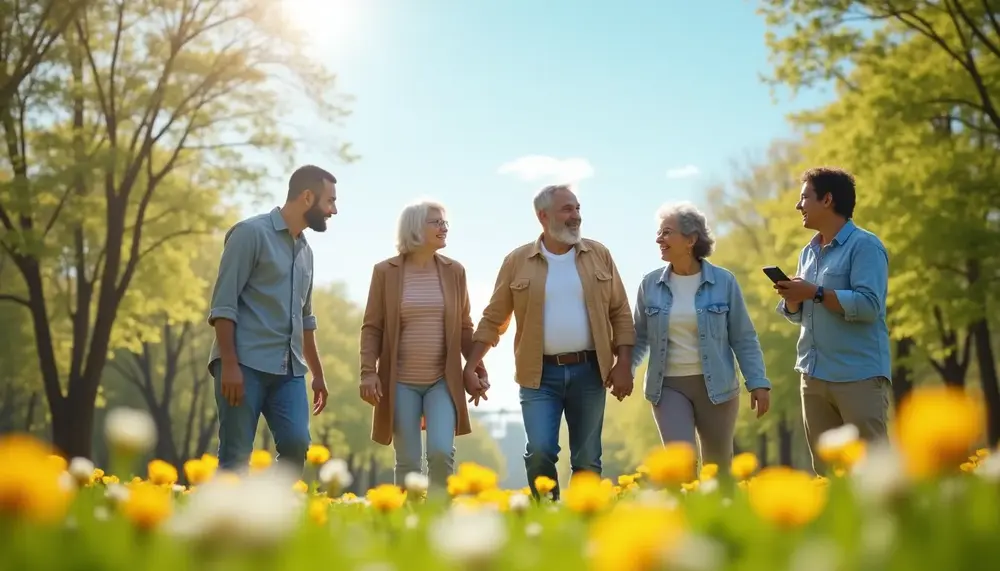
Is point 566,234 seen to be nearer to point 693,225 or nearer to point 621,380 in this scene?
point 693,225

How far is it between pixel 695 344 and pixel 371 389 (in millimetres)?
2359

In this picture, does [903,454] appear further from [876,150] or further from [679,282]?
[876,150]

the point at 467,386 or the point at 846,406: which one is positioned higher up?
the point at 467,386

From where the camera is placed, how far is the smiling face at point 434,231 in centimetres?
648

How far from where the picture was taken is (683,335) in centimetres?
611

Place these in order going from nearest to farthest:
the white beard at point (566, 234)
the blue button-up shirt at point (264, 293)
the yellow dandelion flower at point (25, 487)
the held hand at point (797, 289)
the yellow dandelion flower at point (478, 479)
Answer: the yellow dandelion flower at point (25, 487) → the yellow dandelion flower at point (478, 479) → the held hand at point (797, 289) → the blue button-up shirt at point (264, 293) → the white beard at point (566, 234)

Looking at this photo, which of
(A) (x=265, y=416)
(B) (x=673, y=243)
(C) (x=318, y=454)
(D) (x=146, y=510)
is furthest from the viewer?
(B) (x=673, y=243)

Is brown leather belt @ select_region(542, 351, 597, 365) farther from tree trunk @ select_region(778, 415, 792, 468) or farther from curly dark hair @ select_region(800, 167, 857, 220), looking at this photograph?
tree trunk @ select_region(778, 415, 792, 468)

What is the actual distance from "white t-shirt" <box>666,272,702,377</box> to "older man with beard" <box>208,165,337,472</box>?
8.24 ft

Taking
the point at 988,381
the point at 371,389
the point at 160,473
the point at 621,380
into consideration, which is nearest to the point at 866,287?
the point at 621,380

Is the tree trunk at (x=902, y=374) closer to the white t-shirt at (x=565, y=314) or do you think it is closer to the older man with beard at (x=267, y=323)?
the white t-shirt at (x=565, y=314)

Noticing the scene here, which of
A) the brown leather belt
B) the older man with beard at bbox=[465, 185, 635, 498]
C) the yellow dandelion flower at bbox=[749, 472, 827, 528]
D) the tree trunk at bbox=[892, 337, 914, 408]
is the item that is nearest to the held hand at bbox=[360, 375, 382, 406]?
the older man with beard at bbox=[465, 185, 635, 498]

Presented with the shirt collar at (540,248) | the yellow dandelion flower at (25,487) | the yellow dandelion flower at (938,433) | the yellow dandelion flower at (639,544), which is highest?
the shirt collar at (540,248)

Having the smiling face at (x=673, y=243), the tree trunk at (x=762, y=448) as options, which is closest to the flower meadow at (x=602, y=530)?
the smiling face at (x=673, y=243)
